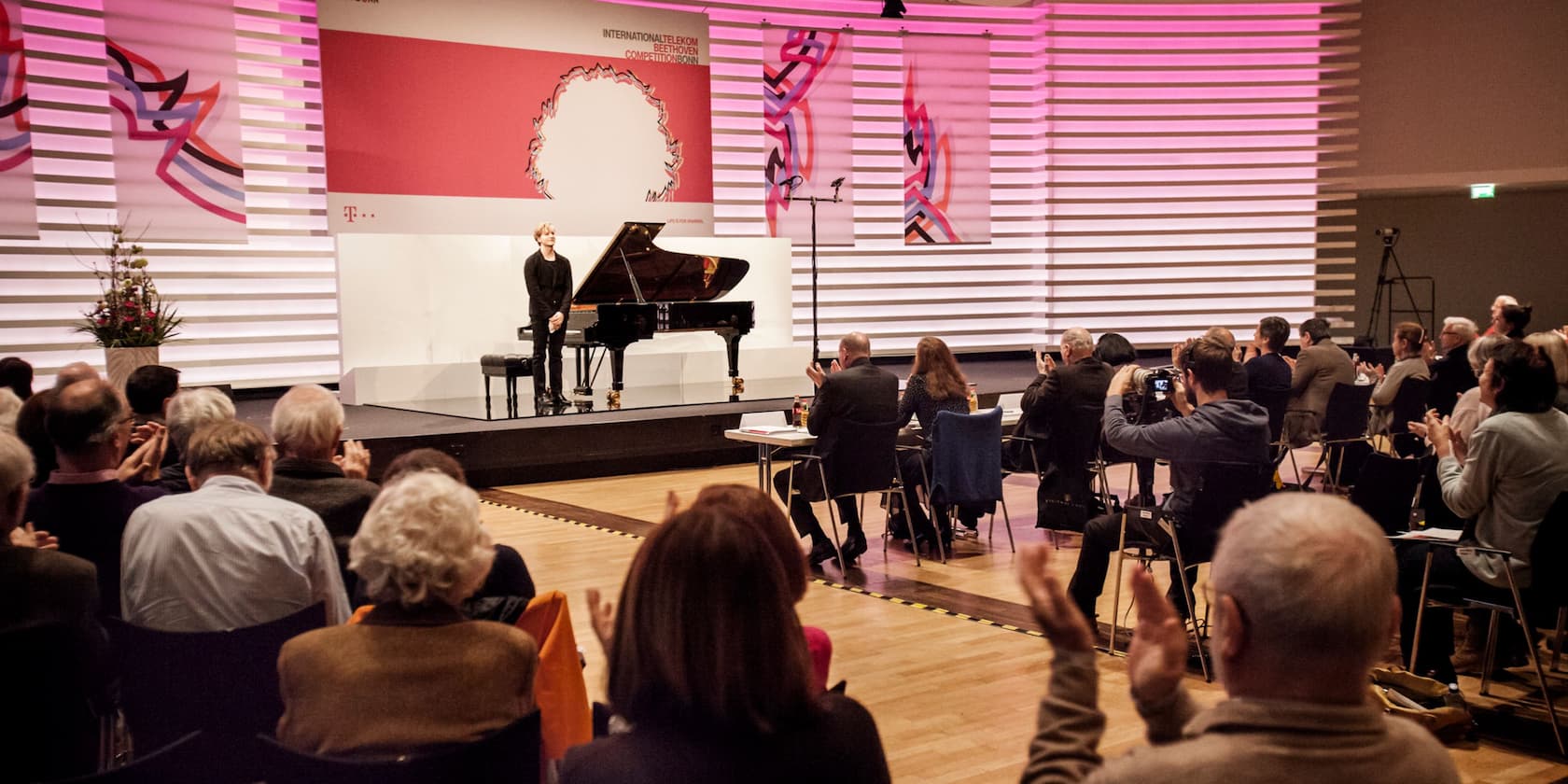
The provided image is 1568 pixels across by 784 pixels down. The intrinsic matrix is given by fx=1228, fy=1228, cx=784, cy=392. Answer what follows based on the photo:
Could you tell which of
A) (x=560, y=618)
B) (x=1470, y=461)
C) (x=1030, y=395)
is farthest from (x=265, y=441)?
(x=1030, y=395)

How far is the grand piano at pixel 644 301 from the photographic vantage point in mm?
10148

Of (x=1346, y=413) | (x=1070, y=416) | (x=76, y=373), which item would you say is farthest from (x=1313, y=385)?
(x=76, y=373)

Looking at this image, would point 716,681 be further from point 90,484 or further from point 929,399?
point 929,399

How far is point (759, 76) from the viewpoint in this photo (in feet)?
45.0

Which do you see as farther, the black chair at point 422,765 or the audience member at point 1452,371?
the audience member at point 1452,371

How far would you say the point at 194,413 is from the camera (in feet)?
12.2

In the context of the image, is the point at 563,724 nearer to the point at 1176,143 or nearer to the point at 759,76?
the point at 759,76

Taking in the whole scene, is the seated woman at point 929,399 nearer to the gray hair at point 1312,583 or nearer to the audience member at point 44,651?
the audience member at point 44,651

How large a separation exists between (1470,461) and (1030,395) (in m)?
2.95

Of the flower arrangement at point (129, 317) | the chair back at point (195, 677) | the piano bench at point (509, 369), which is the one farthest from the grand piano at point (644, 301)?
the chair back at point (195, 677)

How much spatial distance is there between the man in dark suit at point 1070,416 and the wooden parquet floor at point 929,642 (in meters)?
0.31

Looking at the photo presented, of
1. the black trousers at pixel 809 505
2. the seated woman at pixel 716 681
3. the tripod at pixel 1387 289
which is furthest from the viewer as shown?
the tripod at pixel 1387 289

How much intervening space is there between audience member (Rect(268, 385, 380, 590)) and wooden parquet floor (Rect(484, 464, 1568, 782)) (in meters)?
0.82

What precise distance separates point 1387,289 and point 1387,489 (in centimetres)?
1408
